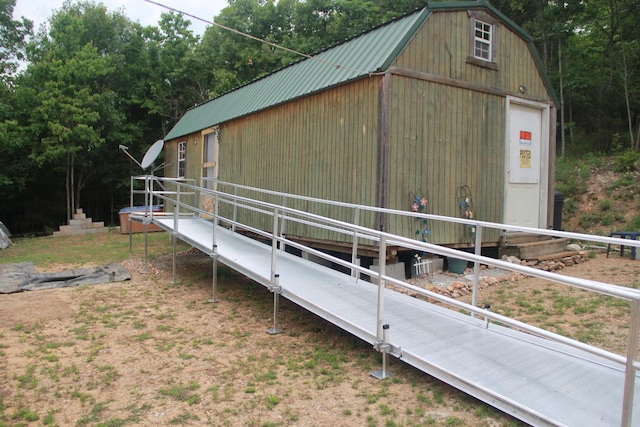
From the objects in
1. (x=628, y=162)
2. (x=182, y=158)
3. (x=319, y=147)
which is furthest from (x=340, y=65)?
(x=628, y=162)

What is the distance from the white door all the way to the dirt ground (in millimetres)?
2447

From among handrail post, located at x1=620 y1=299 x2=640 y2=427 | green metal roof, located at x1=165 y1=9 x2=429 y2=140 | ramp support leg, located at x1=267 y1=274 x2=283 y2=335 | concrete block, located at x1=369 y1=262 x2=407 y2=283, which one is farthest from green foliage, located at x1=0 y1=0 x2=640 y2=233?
handrail post, located at x1=620 y1=299 x2=640 y2=427

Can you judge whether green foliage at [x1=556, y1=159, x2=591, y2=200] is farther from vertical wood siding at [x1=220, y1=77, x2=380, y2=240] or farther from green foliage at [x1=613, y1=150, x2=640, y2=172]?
vertical wood siding at [x1=220, y1=77, x2=380, y2=240]

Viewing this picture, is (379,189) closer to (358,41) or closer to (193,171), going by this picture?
(358,41)

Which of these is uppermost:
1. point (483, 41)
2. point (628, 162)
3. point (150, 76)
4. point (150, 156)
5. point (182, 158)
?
point (150, 76)

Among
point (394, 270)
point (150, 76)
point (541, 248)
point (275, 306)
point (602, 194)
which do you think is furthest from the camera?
point (150, 76)

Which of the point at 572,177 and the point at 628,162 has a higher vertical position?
the point at 628,162

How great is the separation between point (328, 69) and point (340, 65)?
1.45ft

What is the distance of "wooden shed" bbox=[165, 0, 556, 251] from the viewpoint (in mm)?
6953

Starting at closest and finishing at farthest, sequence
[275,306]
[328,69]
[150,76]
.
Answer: [275,306] < [328,69] < [150,76]

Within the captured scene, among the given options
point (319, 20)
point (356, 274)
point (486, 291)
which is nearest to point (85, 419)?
point (356, 274)

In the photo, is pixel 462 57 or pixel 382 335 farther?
pixel 462 57

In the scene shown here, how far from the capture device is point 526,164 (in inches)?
348

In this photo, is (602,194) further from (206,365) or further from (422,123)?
(206,365)
